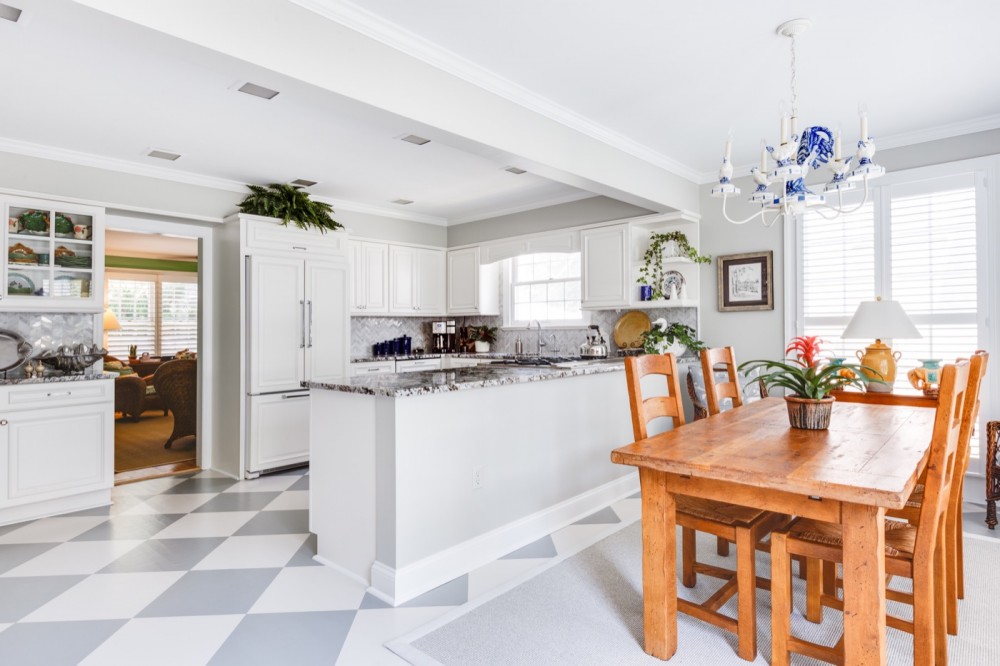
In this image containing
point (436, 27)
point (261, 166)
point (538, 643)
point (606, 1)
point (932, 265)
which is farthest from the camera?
point (261, 166)

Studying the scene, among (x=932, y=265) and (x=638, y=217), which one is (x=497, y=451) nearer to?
(x=638, y=217)

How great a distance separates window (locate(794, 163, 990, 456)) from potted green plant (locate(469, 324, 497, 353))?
329 cm

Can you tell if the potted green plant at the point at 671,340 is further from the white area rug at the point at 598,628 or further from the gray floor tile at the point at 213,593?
the gray floor tile at the point at 213,593

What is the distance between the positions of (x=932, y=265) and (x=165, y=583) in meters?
5.11

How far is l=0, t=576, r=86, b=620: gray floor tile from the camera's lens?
240cm

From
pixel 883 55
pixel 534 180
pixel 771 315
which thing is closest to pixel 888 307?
pixel 771 315

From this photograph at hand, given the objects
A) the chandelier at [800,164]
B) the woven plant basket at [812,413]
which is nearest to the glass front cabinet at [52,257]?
the chandelier at [800,164]

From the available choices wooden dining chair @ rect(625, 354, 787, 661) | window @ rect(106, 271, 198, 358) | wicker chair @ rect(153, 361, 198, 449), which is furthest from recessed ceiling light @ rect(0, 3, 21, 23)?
window @ rect(106, 271, 198, 358)

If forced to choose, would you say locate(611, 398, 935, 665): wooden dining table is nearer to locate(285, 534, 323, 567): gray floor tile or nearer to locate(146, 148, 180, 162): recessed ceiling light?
locate(285, 534, 323, 567): gray floor tile

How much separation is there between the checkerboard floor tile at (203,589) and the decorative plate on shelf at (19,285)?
1.56 metres

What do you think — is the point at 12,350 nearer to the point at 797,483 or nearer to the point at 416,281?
the point at 416,281

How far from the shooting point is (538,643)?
2.11 m

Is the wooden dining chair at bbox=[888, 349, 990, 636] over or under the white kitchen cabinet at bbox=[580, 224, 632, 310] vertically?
under

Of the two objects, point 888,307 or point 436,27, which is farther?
point 888,307
